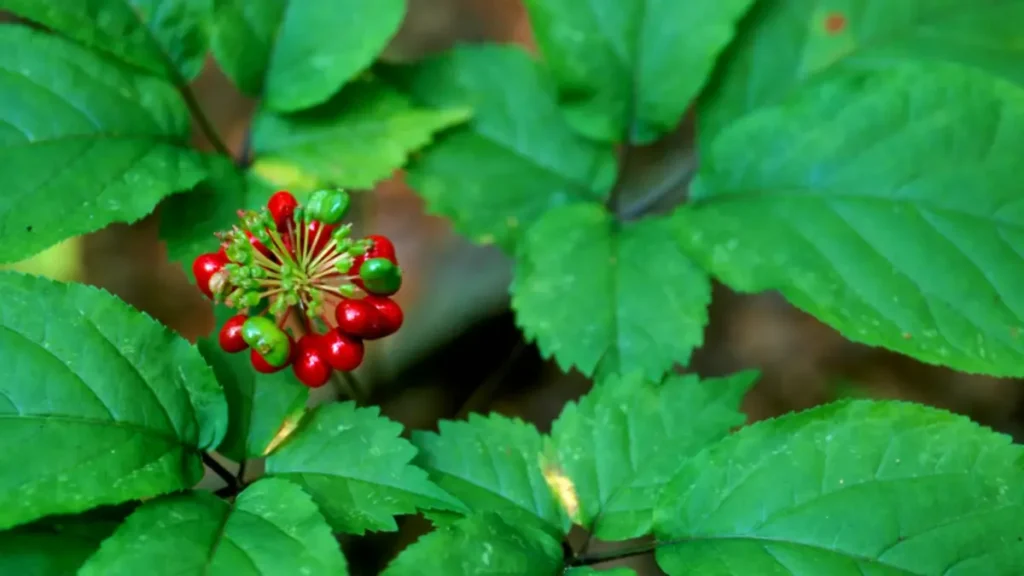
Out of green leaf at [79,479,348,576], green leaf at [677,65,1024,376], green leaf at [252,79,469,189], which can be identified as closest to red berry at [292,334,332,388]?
green leaf at [79,479,348,576]

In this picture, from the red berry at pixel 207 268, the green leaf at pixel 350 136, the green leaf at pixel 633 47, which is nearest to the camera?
the red berry at pixel 207 268

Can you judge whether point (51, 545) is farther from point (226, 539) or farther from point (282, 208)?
point (282, 208)

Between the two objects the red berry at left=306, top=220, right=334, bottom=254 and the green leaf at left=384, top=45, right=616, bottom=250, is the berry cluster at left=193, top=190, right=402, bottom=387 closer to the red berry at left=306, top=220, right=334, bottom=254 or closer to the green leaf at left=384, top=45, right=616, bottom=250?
the red berry at left=306, top=220, right=334, bottom=254

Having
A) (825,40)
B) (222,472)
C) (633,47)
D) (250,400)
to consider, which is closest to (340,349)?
(250,400)

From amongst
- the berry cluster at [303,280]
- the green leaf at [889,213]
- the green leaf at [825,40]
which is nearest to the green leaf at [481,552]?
the berry cluster at [303,280]

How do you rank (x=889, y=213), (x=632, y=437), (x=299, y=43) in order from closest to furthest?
1. (x=632, y=437)
2. (x=889, y=213)
3. (x=299, y=43)

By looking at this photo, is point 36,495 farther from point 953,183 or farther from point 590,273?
point 953,183

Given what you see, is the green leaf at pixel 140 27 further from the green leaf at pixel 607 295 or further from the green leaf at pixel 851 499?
the green leaf at pixel 851 499

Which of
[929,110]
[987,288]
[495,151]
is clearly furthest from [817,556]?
[495,151]
